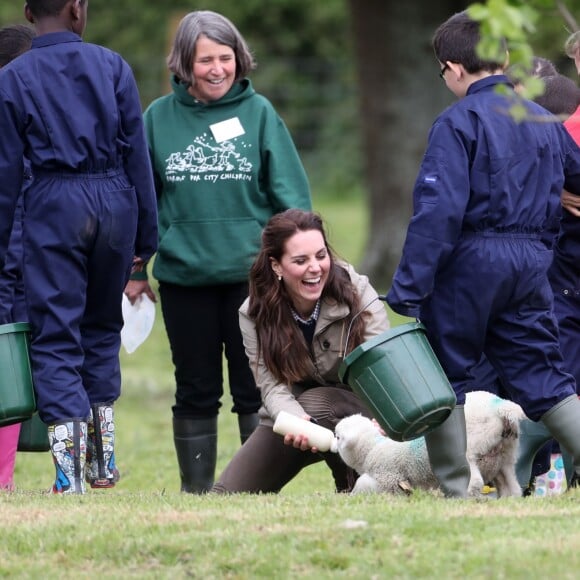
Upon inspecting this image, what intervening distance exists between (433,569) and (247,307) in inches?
88.4

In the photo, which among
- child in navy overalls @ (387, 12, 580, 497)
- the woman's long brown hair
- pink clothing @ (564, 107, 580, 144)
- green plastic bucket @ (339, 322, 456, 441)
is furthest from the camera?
the woman's long brown hair

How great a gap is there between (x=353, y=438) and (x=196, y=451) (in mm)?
1398

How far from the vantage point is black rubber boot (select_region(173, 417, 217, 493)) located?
7.07 metres

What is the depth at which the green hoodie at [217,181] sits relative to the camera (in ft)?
22.6

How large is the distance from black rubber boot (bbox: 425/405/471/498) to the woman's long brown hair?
2.84 ft

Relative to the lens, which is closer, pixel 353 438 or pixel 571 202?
pixel 353 438

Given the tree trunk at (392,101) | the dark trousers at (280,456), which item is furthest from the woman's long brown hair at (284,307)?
the tree trunk at (392,101)

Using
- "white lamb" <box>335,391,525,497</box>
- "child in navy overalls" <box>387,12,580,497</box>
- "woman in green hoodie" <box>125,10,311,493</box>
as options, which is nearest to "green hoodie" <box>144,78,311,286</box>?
"woman in green hoodie" <box>125,10,311,493</box>

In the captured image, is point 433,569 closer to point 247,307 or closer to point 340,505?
point 340,505

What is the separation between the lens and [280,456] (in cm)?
642

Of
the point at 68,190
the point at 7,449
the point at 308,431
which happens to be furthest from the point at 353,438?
the point at 7,449

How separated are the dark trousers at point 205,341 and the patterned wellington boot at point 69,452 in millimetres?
1185

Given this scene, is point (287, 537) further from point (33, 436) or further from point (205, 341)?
point (33, 436)

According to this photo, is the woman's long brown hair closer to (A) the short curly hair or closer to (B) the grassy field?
(B) the grassy field
